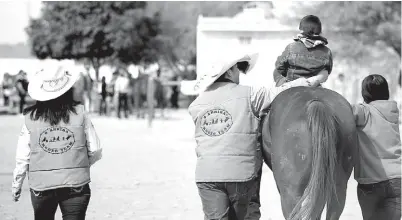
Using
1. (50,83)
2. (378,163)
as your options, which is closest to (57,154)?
(50,83)

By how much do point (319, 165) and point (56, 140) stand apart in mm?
1834

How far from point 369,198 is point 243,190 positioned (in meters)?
1.33

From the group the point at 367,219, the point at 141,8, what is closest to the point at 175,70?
the point at 141,8

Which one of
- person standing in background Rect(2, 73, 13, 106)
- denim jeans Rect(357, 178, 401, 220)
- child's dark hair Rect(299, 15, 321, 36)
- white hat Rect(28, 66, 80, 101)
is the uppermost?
child's dark hair Rect(299, 15, 321, 36)

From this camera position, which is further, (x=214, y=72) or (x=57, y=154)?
(x=214, y=72)

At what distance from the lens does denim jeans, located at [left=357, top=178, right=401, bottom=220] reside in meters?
5.67

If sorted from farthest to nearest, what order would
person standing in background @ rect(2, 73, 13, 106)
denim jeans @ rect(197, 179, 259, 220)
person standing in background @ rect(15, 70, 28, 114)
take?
person standing in background @ rect(2, 73, 13, 106) → person standing in background @ rect(15, 70, 28, 114) → denim jeans @ rect(197, 179, 259, 220)

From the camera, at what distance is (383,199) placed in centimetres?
572

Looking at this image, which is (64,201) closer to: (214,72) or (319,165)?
(214,72)

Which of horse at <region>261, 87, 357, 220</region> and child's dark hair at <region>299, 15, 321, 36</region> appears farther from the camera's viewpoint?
child's dark hair at <region>299, 15, 321, 36</region>

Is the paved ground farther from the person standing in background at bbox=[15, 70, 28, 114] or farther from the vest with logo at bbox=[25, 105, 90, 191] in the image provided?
the person standing in background at bbox=[15, 70, 28, 114]

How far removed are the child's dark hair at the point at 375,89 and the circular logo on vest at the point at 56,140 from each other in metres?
2.49

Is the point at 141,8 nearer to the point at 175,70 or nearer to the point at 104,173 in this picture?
the point at 175,70

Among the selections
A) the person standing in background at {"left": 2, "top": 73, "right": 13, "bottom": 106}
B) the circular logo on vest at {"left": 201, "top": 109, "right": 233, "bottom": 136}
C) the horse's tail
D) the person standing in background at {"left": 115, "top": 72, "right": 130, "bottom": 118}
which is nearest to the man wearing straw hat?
the circular logo on vest at {"left": 201, "top": 109, "right": 233, "bottom": 136}
